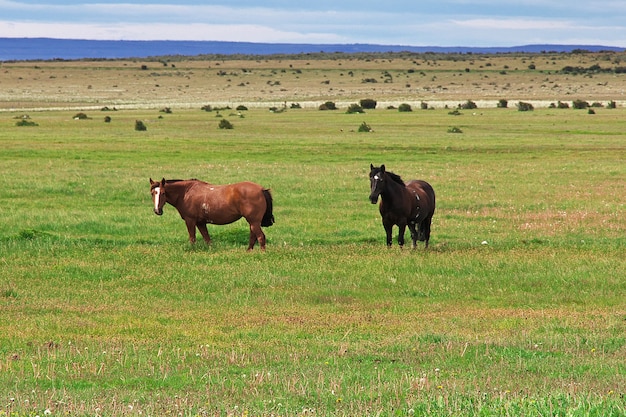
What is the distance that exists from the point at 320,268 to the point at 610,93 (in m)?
99.7

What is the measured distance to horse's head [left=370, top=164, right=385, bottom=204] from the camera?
20.1m

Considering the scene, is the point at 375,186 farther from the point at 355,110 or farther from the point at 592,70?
the point at 592,70

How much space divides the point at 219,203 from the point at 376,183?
3273 mm

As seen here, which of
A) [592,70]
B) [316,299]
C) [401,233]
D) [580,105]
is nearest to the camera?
[316,299]

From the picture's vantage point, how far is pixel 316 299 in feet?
53.2

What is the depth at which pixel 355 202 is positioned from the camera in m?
29.4

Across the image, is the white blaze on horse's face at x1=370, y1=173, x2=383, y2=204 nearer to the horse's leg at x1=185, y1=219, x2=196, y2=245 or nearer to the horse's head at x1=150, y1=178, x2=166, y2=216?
the horse's leg at x1=185, y1=219, x2=196, y2=245

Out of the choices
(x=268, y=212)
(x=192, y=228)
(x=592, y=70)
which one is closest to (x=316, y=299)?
(x=268, y=212)

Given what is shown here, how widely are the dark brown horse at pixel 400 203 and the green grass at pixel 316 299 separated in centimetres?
53

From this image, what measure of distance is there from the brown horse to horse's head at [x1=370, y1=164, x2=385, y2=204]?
2.15 m

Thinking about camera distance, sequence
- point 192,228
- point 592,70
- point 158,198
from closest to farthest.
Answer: point 158,198 < point 192,228 < point 592,70

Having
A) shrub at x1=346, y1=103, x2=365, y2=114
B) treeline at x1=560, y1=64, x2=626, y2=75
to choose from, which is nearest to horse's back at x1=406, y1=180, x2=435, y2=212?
shrub at x1=346, y1=103, x2=365, y2=114

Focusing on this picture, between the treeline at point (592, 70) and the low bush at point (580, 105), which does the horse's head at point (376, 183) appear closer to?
the low bush at point (580, 105)

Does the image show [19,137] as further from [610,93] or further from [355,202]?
[610,93]
